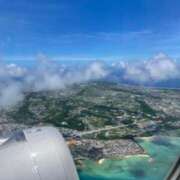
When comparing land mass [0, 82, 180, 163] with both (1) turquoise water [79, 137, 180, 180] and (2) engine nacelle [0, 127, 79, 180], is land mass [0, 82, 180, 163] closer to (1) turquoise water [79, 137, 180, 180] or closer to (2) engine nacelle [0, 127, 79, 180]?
(1) turquoise water [79, 137, 180, 180]

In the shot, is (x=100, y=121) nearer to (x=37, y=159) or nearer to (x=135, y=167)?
(x=135, y=167)

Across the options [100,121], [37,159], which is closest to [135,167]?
[100,121]

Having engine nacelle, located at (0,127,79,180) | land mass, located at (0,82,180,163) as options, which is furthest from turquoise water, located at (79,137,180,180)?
engine nacelle, located at (0,127,79,180)

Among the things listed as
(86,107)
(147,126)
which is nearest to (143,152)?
(147,126)

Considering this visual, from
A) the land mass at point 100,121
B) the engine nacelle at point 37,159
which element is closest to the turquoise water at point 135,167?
the land mass at point 100,121

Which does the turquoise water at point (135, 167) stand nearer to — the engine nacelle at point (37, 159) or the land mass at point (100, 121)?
the land mass at point (100, 121)

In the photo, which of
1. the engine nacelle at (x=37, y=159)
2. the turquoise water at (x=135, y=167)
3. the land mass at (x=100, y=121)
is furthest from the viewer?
the land mass at (x=100, y=121)
